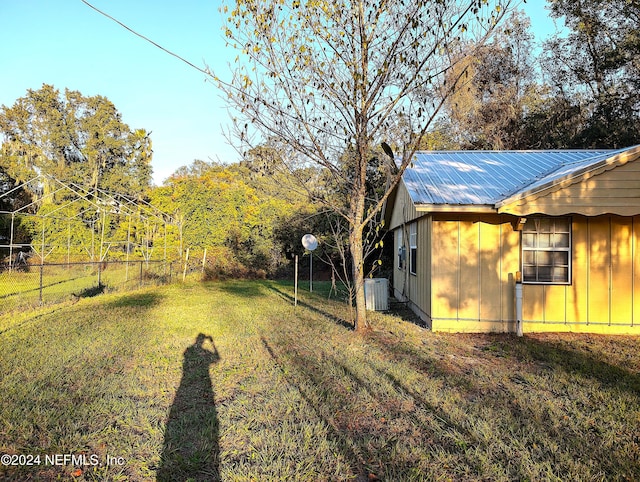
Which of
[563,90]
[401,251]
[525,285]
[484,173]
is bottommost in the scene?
[525,285]

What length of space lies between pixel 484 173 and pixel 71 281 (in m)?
16.0

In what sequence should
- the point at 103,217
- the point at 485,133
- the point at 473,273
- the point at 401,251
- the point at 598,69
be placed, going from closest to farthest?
the point at 473,273, the point at 401,251, the point at 103,217, the point at 598,69, the point at 485,133

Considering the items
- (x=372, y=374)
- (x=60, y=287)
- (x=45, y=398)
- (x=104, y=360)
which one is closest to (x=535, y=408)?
(x=372, y=374)

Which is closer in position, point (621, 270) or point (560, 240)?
point (621, 270)

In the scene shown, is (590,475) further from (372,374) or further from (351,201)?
(351,201)

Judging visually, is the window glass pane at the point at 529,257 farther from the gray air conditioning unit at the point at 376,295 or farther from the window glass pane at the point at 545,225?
the gray air conditioning unit at the point at 376,295

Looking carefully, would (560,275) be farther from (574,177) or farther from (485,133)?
(485,133)

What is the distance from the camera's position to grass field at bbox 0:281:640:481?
3113mm

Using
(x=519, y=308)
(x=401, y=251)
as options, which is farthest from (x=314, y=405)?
(x=401, y=251)

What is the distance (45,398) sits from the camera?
4254 millimetres

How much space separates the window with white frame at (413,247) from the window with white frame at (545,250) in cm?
263

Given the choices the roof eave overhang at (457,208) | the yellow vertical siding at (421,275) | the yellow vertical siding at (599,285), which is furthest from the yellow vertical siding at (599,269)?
the yellow vertical siding at (421,275)

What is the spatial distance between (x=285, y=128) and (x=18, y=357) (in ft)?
17.5

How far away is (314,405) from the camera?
13.8 ft
